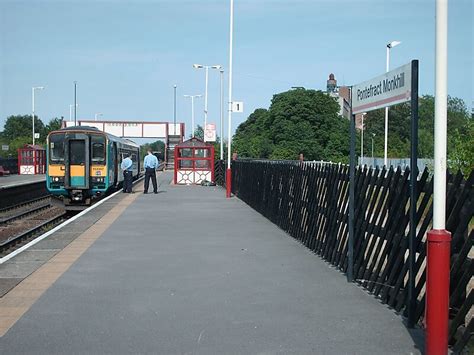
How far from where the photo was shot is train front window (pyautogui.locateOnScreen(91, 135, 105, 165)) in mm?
25000

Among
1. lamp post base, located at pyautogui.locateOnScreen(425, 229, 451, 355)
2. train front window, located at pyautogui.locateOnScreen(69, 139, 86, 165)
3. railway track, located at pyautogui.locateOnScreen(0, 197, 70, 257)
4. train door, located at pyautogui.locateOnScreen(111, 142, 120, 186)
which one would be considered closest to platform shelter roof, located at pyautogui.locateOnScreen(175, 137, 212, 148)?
train door, located at pyautogui.locateOnScreen(111, 142, 120, 186)

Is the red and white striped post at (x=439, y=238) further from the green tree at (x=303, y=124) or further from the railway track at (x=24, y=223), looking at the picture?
the green tree at (x=303, y=124)

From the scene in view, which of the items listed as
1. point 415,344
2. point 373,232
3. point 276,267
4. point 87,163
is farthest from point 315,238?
point 87,163

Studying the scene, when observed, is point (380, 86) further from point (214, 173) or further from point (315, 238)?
point (214, 173)

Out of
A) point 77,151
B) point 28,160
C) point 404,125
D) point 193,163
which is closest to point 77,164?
point 77,151

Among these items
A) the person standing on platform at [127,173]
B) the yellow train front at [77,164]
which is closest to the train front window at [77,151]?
the yellow train front at [77,164]

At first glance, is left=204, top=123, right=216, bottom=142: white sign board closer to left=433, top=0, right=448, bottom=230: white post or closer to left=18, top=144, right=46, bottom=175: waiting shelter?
left=18, top=144, right=46, bottom=175: waiting shelter

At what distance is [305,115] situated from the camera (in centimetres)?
6962

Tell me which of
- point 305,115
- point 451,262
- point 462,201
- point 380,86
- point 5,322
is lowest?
point 5,322

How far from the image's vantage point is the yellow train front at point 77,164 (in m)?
24.7

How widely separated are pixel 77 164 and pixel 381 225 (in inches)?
761

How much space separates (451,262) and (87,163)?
68.4 ft

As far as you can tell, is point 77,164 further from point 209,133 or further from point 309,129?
point 309,129

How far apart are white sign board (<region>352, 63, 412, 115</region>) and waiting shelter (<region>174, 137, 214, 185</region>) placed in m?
25.6
